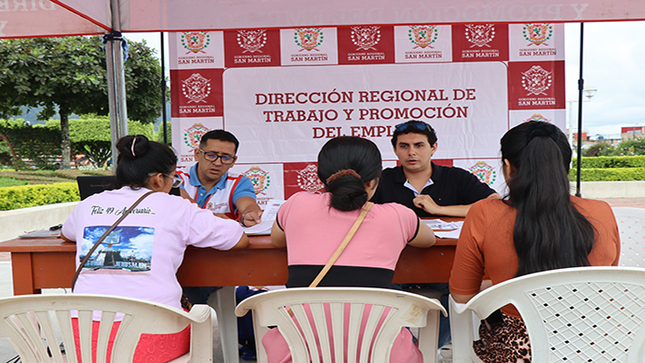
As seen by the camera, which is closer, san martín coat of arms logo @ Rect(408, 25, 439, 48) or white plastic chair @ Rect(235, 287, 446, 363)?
white plastic chair @ Rect(235, 287, 446, 363)

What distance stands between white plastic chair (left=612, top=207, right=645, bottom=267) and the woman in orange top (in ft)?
2.60

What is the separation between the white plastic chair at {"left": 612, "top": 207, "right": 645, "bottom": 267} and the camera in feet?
6.32

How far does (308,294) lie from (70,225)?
42.5 inches

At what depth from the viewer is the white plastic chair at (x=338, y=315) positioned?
1.01 m

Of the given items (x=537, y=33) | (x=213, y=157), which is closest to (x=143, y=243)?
(x=213, y=157)

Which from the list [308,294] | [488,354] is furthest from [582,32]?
[308,294]

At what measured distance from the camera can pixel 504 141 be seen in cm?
137

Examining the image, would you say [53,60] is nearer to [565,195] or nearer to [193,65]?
[193,65]

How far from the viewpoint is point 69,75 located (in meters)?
8.77

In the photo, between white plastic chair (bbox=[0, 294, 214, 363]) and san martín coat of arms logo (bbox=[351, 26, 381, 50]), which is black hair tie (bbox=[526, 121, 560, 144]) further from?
san martín coat of arms logo (bbox=[351, 26, 381, 50])

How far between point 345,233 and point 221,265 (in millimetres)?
606

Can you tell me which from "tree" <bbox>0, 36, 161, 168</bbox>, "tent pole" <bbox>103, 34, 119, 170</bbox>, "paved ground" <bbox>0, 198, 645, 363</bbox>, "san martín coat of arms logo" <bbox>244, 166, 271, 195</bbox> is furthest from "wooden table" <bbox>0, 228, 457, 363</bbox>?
"tree" <bbox>0, 36, 161, 168</bbox>

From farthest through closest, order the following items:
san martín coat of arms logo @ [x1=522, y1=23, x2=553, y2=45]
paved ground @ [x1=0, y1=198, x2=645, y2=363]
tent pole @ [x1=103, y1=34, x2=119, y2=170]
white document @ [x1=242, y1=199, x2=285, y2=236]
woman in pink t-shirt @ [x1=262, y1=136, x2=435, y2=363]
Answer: san martín coat of arms logo @ [x1=522, y1=23, x2=553, y2=45] → tent pole @ [x1=103, y1=34, x2=119, y2=170] → paved ground @ [x1=0, y1=198, x2=645, y2=363] → white document @ [x1=242, y1=199, x2=285, y2=236] → woman in pink t-shirt @ [x1=262, y1=136, x2=435, y2=363]

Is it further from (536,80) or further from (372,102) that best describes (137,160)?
(536,80)
